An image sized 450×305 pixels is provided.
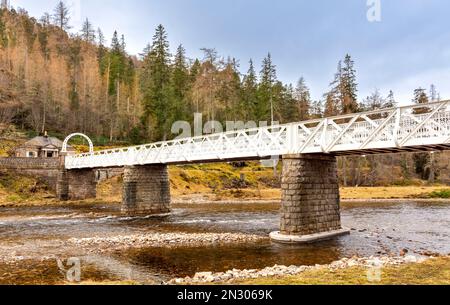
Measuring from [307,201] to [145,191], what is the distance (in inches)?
637

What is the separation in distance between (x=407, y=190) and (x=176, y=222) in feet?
113

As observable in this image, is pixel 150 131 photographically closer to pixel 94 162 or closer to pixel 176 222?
pixel 94 162

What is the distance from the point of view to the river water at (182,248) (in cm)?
1240

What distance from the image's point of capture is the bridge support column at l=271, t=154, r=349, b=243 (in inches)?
680

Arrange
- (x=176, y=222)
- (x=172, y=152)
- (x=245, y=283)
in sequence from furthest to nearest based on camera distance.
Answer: (x=172, y=152) → (x=176, y=222) → (x=245, y=283)

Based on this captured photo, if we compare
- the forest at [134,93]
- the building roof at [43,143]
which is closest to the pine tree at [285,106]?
the forest at [134,93]

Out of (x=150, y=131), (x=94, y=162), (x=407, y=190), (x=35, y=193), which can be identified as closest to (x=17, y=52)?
(x=150, y=131)

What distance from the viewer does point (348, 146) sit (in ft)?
52.5

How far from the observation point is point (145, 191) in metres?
29.9

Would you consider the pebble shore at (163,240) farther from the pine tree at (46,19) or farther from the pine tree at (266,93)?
the pine tree at (46,19)

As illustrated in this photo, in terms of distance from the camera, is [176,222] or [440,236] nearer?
[440,236]

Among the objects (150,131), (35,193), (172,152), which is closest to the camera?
(172,152)

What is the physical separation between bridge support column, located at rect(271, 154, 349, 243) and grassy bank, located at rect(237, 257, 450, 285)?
22.6ft

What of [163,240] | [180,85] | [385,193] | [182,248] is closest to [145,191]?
[163,240]
